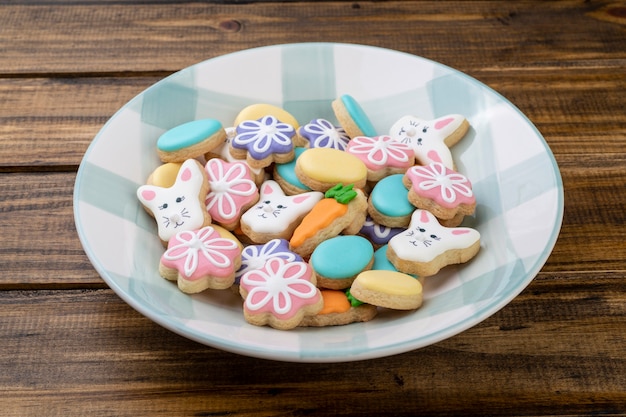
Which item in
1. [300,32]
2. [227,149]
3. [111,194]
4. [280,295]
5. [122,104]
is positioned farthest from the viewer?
[300,32]

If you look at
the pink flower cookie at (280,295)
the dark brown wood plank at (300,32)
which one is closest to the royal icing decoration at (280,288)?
the pink flower cookie at (280,295)

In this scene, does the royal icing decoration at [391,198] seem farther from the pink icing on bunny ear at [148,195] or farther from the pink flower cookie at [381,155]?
the pink icing on bunny ear at [148,195]

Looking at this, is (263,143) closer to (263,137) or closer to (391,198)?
(263,137)

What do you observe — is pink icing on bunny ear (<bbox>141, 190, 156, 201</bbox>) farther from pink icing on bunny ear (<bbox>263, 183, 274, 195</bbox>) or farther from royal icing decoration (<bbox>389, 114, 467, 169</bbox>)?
royal icing decoration (<bbox>389, 114, 467, 169</bbox>)

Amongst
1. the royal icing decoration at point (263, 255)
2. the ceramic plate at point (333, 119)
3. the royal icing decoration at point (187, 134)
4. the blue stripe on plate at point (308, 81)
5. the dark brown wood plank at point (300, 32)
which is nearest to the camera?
the ceramic plate at point (333, 119)

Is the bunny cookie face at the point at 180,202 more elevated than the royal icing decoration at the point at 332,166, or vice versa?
the royal icing decoration at the point at 332,166

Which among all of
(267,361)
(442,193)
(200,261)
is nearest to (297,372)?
(267,361)

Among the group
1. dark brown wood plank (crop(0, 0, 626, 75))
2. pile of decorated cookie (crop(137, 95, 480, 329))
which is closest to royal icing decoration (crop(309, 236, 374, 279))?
pile of decorated cookie (crop(137, 95, 480, 329))
